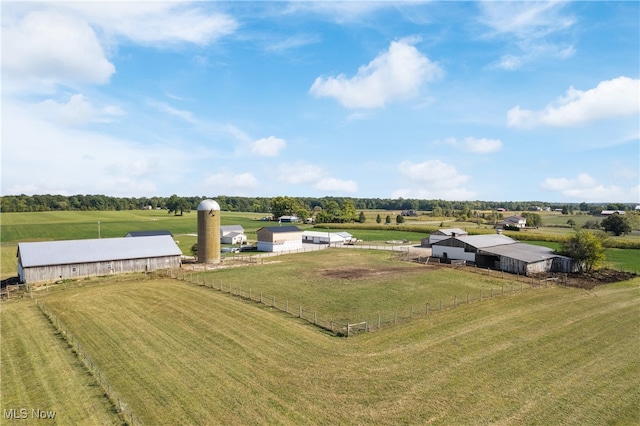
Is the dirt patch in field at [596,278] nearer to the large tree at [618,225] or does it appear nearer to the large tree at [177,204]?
the large tree at [618,225]

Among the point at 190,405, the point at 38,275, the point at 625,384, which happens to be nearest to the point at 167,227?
the point at 38,275

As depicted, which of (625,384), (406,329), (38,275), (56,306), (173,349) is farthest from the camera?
(38,275)

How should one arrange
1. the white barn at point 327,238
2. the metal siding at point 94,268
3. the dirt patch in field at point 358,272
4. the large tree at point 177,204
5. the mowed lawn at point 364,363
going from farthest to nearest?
1. the large tree at point 177,204
2. the white barn at point 327,238
3. the dirt patch in field at point 358,272
4. the metal siding at point 94,268
5. the mowed lawn at point 364,363

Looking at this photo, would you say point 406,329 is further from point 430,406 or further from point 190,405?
point 190,405

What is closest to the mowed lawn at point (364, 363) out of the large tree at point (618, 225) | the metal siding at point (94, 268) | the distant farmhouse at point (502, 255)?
the metal siding at point (94, 268)

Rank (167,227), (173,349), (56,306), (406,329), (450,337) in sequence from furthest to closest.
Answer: (167,227), (56,306), (406,329), (450,337), (173,349)

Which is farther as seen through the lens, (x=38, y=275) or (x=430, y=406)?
(x=38, y=275)
